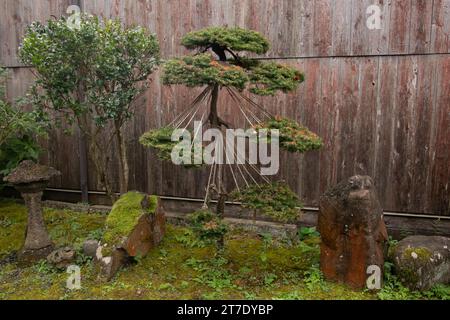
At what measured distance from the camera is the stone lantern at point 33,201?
13.8 ft

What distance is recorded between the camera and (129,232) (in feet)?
13.1

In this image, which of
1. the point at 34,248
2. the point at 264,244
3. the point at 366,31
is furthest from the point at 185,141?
the point at 366,31

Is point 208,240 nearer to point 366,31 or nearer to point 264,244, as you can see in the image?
point 264,244

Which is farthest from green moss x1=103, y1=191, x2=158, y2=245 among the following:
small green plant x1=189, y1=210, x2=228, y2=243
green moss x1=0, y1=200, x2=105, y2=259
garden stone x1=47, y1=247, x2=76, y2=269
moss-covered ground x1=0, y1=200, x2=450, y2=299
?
small green plant x1=189, y1=210, x2=228, y2=243

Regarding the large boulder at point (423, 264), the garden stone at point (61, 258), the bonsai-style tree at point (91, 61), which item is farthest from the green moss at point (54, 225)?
the large boulder at point (423, 264)

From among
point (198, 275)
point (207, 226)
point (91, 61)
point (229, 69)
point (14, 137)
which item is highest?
point (91, 61)

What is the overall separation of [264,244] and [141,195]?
1.60 meters

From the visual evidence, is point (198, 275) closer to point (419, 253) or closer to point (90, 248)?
point (90, 248)

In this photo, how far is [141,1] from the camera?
5293 millimetres

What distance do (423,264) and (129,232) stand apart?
2.91 m

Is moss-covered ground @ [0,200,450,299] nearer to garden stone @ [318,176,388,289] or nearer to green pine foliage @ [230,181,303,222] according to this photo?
garden stone @ [318,176,388,289]

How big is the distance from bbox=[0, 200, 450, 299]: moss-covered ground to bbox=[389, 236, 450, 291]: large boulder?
10cm

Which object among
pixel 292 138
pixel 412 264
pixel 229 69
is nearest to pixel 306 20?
pixel 229 69

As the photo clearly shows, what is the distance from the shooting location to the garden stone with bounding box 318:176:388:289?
11.6ft
